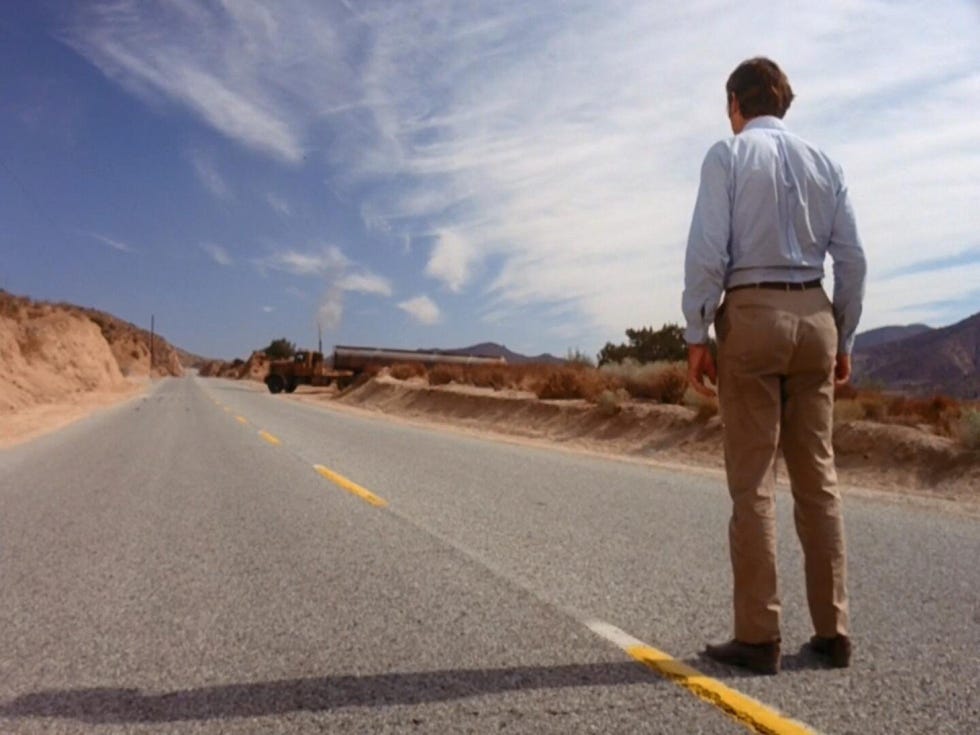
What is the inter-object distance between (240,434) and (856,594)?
1299 cm

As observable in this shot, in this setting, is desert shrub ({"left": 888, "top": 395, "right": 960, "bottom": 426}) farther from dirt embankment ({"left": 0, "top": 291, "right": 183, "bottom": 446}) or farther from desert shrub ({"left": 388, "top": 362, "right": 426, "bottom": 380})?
desert shrub ({"left": 388, "top": 362, "right": 426, "bottom": 380})

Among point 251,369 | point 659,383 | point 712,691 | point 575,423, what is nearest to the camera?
point 712,691

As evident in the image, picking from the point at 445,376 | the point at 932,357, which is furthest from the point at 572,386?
the point at 932,357

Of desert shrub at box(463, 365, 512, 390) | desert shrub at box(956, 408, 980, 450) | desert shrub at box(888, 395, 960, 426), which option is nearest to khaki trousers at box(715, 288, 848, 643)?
desert shrub at box(956, 408, 980, 450)

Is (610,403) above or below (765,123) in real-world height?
below

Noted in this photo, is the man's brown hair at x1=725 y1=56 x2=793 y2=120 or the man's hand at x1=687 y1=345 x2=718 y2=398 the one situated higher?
→ the man's brown hair at x1=725 y1=56 x2=793 y2=120

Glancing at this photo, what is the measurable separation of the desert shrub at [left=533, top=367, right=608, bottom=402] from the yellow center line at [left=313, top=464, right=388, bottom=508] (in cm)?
1203

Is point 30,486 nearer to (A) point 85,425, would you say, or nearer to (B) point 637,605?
(B) point 637,605

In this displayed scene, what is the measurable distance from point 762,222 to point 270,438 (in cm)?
1264

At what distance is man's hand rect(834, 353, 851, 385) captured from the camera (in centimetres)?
361

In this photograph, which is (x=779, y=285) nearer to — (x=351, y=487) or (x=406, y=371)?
(x=351, y=487)

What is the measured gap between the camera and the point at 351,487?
28.1ft

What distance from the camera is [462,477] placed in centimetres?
965

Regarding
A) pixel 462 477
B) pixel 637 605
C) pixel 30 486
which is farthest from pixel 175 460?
pixel 637 605
